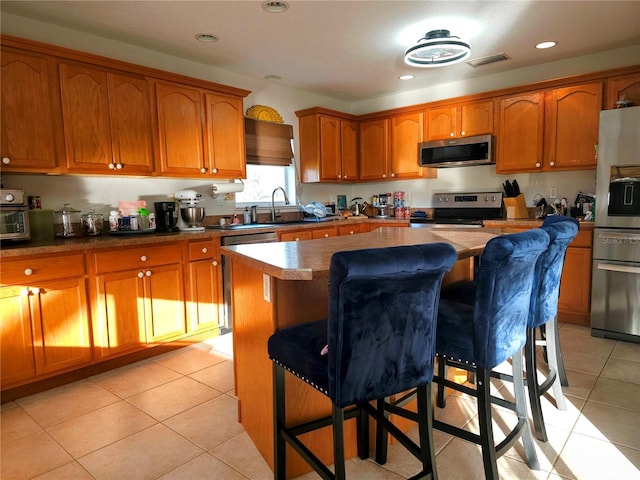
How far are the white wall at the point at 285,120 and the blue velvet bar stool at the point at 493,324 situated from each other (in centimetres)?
291

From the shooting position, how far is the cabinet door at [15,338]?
7.81 ft

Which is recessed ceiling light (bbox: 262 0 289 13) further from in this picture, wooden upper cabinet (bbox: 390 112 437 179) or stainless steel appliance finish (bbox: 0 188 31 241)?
wooden upper cabinet (bbox: 390 112 437 179)

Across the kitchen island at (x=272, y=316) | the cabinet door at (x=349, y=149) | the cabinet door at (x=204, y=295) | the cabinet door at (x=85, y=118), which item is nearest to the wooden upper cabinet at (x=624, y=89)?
the kitchen island at (x=272, y=316)

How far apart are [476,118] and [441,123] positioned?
0.41 metres

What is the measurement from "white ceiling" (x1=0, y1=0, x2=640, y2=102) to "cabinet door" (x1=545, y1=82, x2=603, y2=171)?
423 millimetres

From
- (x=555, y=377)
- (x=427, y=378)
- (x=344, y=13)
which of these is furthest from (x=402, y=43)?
(x=427, y=378)

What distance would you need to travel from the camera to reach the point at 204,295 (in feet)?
11.2

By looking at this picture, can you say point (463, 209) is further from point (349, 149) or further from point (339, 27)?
point (339, 27)

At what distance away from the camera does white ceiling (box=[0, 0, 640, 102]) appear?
2.81m

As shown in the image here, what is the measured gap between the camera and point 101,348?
280cm

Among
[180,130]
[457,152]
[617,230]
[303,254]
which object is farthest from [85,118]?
[617,230]

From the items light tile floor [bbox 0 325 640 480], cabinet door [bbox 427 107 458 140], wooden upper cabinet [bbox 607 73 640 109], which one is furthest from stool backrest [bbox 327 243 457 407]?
cabinet door [bbox 427 107 458 140]

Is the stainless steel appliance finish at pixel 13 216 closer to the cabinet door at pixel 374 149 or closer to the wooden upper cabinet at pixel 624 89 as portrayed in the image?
the cabinet door at pixel 374 149

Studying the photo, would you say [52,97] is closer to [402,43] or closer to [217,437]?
[217,437]
